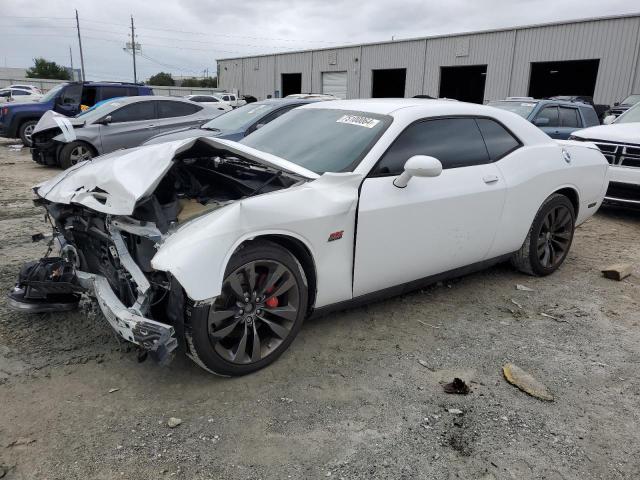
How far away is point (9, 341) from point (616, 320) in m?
4.47

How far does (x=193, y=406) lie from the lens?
2746 millimetres

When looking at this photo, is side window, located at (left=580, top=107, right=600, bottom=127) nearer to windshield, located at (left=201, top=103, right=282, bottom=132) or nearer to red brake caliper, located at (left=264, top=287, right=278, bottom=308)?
windshield, located at (left=201, top=103, right=282, bottom=132)

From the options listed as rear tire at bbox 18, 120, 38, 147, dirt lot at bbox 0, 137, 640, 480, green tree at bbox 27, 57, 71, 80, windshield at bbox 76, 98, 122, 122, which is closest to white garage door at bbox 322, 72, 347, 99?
rear tire at bbox 18, 120, 38, 147

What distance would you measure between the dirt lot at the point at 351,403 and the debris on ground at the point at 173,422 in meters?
0.03

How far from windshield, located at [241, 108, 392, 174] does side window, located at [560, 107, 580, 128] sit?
8334mm

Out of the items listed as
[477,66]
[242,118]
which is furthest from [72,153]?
[477,66]

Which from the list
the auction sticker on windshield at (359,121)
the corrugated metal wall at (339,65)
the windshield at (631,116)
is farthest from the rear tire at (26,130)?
the corrugated metal wall at (339,65)

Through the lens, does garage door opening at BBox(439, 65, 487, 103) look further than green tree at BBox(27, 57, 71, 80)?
No

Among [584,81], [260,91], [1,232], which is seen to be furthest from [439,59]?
[1,232]

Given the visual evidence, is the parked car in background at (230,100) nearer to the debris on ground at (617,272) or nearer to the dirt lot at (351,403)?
the debris on ground at (617,272)

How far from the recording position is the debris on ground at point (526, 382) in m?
2.97

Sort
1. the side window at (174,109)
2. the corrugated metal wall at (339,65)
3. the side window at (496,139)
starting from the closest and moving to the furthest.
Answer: the side window at (496,139), the side window at (174,109), the corrugated metal wall at (339,65)

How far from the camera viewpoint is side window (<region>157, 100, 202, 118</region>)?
35.5ft

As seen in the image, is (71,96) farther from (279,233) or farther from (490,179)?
(279,233)
